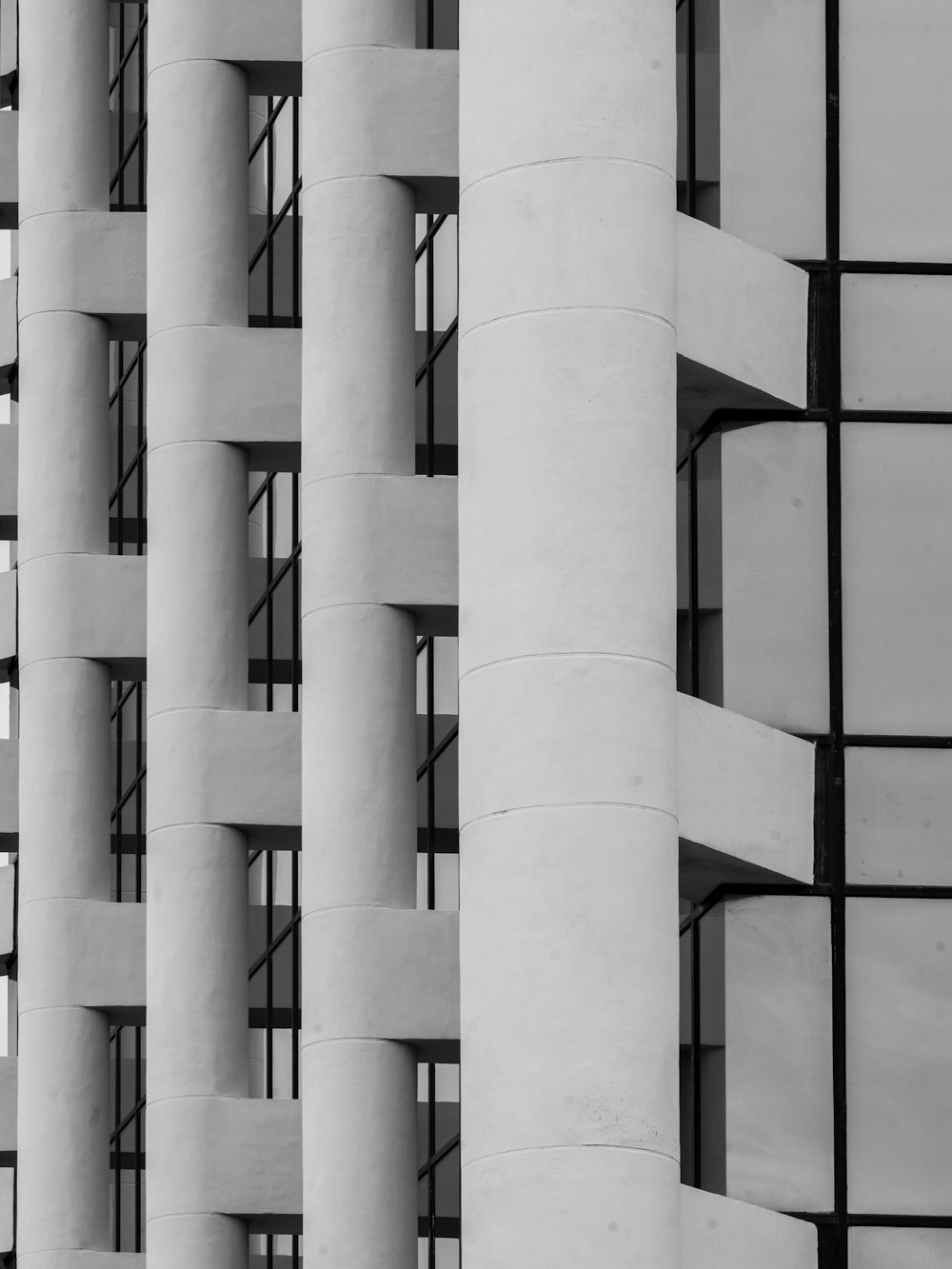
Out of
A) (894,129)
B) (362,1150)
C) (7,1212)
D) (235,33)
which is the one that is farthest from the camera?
(7,1212)

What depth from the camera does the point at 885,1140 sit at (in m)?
26.1

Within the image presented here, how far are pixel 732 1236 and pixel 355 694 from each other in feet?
31.5

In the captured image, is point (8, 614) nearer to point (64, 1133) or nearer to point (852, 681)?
point (64, 1133)

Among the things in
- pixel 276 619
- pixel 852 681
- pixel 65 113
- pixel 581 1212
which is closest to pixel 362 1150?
pixel 852 681

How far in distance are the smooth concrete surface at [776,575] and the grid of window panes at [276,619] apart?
1817 cm

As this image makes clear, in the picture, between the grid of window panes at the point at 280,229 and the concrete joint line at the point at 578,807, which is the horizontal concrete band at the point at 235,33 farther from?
the concrete joint line at the point at 578,807

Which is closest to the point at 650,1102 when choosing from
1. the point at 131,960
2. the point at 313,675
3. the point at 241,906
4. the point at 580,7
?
the point at 580,7

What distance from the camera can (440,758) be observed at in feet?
157

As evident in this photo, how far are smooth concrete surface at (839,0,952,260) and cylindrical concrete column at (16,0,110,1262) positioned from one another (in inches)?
587

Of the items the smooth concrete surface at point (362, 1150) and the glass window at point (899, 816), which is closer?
the glass window at point (899, 816)

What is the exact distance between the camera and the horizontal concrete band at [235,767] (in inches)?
1451

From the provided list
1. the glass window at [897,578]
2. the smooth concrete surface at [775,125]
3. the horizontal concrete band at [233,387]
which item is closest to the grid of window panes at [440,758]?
the horizontal concrete band at [233,387]

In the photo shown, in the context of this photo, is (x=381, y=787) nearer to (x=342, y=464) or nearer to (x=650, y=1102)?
Result: (x=342, y=464)

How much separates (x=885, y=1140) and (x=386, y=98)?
13.5 m
